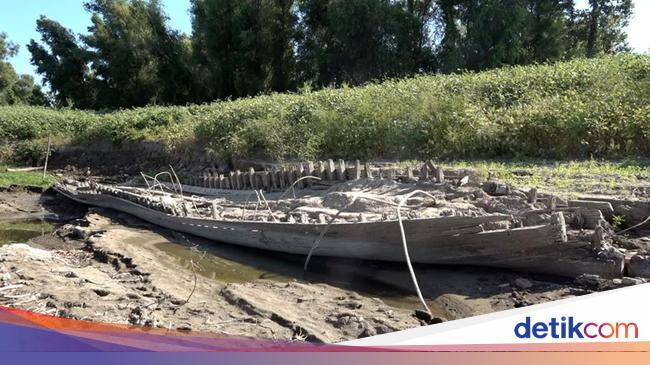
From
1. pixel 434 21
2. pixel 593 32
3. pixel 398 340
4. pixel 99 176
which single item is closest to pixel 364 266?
pixel 398 340

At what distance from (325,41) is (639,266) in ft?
83.5

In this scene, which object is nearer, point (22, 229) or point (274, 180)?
point (274, 180)

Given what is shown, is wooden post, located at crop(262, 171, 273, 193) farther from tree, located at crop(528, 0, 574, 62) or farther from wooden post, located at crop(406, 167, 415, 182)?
tree, located at crop(528, 0, 574, 62)

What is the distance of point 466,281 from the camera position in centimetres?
612

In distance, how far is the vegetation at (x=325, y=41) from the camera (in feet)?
78.7

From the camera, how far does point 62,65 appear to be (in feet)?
126

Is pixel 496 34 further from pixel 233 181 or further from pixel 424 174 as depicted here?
pixel 424 174

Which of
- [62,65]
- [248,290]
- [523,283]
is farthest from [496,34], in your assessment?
[62,65]

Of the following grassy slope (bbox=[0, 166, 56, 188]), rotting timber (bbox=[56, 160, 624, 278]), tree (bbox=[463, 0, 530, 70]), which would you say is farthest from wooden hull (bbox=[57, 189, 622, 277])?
tree (bbox=[463, 0, 530, 70])

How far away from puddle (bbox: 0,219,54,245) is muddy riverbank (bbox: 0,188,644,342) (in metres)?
3.20

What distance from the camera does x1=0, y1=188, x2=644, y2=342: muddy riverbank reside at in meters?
5.06

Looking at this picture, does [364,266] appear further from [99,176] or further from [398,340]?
[99,176]

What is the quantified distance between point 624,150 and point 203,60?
25350mm

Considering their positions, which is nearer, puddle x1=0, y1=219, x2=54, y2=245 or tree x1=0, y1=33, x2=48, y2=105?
puddle x1=0, y1=219, x2=54, y2=245
